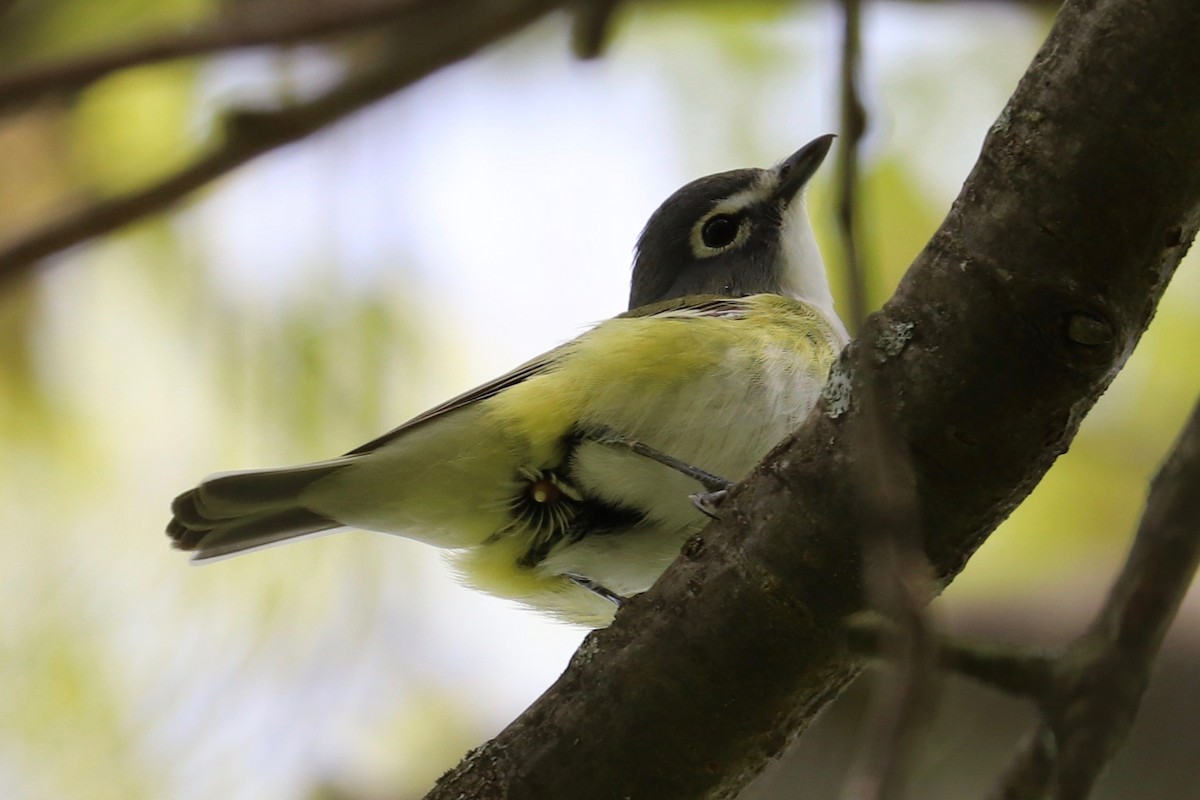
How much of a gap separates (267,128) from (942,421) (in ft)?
6.41

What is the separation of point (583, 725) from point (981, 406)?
1.08m

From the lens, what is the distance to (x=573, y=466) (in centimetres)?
395

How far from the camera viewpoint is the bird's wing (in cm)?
400

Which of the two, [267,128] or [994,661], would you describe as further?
[267,128]

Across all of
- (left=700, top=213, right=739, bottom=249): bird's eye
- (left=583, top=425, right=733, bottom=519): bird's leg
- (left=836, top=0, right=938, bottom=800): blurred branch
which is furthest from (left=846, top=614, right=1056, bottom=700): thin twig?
(left=700, top=213, right=739, bottom=249): bird's eye

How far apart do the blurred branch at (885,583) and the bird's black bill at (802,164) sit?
11.5ft

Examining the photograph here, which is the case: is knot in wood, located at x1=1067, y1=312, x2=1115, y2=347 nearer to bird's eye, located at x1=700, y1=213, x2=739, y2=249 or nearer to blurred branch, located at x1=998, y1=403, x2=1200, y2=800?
blurred branch, located at x1=998, y1=403, x2=1200, y2=800

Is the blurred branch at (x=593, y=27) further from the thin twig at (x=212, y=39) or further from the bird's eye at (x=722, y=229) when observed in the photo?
the bird's eye at (x=722, y=229)

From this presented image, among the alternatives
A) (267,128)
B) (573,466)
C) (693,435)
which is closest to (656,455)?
(693,435)

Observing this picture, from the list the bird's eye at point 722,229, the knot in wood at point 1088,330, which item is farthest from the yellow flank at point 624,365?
the knot in wood at point 1088,330

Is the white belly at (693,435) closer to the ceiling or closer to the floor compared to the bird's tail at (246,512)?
closer to the floor

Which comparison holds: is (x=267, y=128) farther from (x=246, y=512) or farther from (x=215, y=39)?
(x=246, y=512)

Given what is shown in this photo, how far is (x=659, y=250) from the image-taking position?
19.2 ft

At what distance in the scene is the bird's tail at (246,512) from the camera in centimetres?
404
